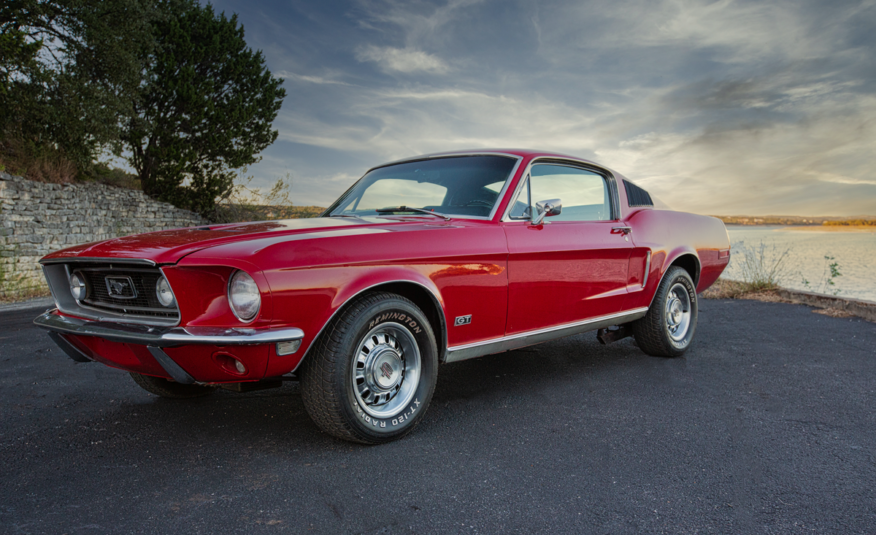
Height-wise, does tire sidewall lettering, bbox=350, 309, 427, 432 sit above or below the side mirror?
below

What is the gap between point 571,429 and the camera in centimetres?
288

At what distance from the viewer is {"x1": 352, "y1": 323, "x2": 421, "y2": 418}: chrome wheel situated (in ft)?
8.50

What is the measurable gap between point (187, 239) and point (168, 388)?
1.20m

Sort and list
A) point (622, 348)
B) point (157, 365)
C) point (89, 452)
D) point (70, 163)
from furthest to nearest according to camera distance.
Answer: point (70, 163)
point (622, 348)
point (89, 452)
point (157, 365)

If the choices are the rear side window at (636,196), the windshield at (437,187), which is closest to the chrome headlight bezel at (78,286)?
the windshield at (437,187)

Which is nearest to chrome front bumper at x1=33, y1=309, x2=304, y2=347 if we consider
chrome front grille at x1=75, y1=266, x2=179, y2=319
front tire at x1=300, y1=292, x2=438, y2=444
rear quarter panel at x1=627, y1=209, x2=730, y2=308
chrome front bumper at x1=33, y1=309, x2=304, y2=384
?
chrome front bumper at x1=33, y1=309, x2=304, y2=384

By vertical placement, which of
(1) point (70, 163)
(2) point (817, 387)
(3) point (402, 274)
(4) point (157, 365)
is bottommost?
(2) point (817, 387)

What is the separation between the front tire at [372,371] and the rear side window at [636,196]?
2.55m

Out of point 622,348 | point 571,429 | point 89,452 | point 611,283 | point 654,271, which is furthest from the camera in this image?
point 622,348

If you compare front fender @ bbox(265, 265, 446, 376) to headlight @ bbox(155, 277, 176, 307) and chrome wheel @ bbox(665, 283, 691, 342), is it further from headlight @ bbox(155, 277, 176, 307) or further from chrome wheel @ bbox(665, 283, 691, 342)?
chrome wheel @ bbox(665, 283, 691, 342)

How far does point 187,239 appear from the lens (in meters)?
2.54

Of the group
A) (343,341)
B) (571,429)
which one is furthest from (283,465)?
(571,429)

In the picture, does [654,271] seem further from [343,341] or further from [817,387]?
[343,341]

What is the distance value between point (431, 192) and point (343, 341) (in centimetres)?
147
